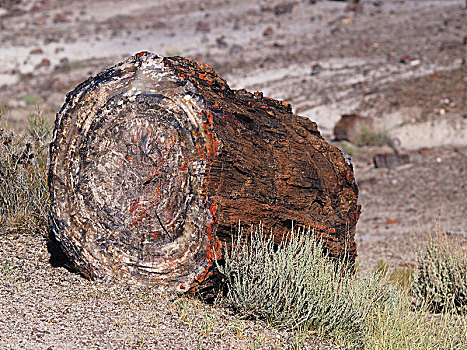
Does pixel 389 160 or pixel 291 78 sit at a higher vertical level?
pixel 291 78

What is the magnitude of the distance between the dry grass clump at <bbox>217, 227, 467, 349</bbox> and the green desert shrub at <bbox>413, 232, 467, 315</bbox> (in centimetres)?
180

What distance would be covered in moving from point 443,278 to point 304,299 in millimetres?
2491

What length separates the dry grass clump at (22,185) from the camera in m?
5.13

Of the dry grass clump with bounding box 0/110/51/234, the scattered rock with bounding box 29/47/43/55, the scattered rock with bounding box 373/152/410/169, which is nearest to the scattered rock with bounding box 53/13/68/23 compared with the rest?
the scattered rock with bounding box 29/47/43/55

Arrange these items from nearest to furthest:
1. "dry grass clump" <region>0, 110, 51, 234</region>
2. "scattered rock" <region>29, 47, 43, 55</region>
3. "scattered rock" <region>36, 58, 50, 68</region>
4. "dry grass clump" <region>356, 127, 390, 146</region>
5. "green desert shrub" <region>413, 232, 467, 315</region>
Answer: "dry grass clump" <region>0, 110, 51, 234</region>
"green desert shrub" <region>413, 232, 467, 315</region>
"dry grass clump" <region>356, 127, 390, 146</region>
"scattered rock" <region>36, 58, 50, 68</region>
"scattered rock" <region>29, 47, 43, 55</region>

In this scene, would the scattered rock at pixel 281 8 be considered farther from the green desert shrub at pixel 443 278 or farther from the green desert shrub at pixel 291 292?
the green desert shrub at pixel 291 292

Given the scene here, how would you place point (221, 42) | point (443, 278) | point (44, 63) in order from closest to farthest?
1. point (443, 278)
2. point (44, 63)
3. point (221, 42)

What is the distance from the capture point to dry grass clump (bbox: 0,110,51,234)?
16.8 ft

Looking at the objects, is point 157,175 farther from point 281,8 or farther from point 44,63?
point 281,8

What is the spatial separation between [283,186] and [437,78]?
11.8m

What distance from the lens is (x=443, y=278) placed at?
229 inches

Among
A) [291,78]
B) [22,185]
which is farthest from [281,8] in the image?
[22,185]

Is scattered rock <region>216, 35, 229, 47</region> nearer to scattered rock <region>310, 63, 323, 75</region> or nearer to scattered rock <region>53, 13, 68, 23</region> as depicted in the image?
scattered rock <region>310, 63, 323, 75</region>

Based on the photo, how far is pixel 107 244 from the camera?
3969mm
